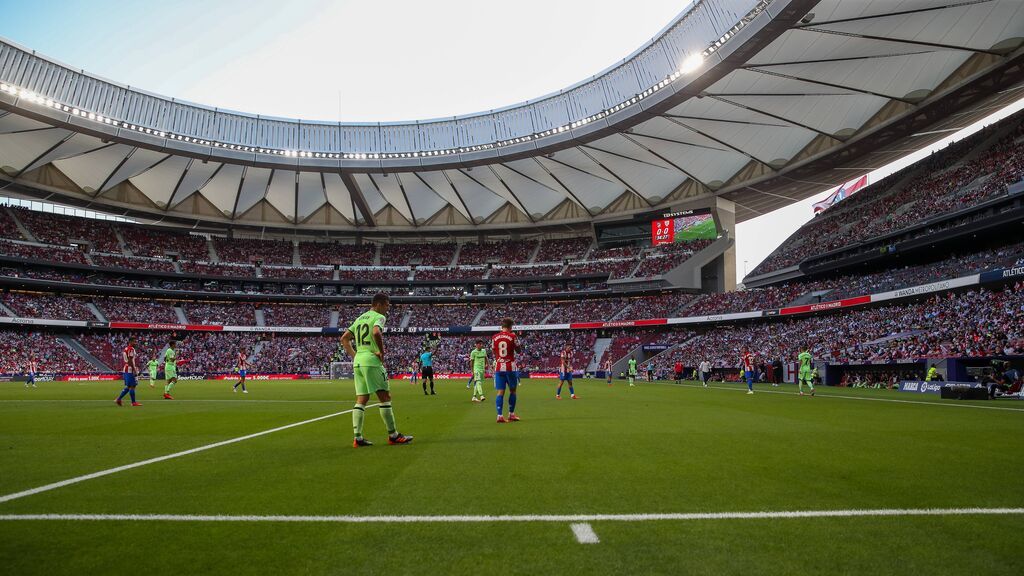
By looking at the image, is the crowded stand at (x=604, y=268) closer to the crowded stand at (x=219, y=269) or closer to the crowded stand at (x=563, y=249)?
the crowded stand at (x=563, y=249)

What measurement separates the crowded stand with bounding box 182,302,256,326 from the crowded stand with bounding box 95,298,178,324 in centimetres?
186

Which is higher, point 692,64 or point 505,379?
point 692,64

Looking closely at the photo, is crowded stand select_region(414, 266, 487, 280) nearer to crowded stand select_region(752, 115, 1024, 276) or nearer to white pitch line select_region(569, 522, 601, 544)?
crowded stand select_region(752, 115, 1024, 276)

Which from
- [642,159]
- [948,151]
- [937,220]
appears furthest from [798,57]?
[948,151]

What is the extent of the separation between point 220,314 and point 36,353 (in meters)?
17.3

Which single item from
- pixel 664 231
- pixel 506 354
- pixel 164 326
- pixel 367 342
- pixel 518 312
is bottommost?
pixel 506 354

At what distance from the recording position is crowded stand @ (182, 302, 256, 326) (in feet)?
204

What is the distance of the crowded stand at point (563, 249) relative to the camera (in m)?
70.2

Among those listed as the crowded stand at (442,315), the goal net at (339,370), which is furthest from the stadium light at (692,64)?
the crowded stand at (442,315)

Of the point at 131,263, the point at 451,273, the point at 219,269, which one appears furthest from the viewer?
the point at 451,273

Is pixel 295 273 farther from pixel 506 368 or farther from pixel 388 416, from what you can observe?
pixel 388 416

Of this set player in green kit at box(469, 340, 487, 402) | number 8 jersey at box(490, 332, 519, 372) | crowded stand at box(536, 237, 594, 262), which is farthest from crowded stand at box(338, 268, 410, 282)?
number 8 jersey at box(490, 332, 519, 372)

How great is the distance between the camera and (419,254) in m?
75.4

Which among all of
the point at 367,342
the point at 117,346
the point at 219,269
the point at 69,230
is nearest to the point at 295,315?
the point at 219,269
